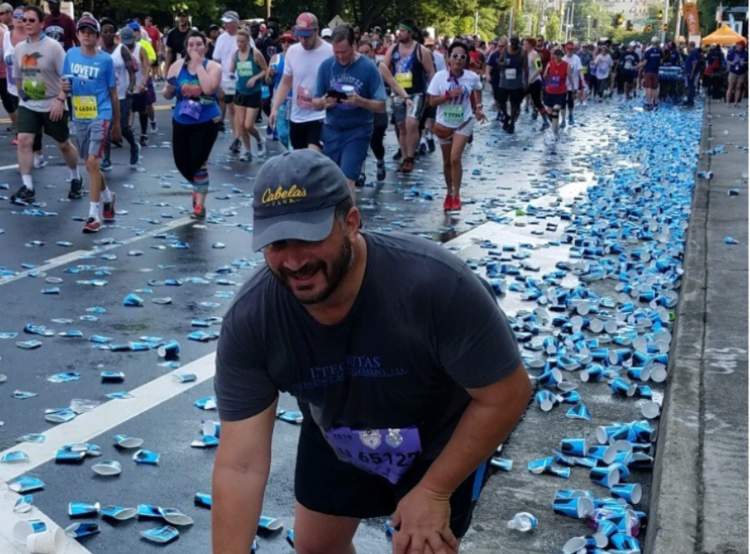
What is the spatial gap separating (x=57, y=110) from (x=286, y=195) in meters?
8.87

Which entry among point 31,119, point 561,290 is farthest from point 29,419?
point 31,119

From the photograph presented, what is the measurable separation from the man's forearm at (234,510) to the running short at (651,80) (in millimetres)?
31154

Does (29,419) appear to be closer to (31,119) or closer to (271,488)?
(271,488)

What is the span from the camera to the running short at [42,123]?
36.3 ft

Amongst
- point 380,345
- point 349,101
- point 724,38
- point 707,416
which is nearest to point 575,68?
point 349,101

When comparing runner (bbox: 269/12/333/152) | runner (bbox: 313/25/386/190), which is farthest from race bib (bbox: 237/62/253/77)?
runner (bbox: 313/25/386/190)

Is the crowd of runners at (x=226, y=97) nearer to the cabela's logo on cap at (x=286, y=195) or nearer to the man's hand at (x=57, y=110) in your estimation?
the man's hand at (x=57, y=110)

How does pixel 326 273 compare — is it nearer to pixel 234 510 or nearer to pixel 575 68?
pixel 234 510

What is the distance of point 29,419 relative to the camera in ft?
17.1

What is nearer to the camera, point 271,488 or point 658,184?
point 271,488

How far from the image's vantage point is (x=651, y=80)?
32188 mm

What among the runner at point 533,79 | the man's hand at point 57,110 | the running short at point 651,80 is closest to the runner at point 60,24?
the man's hand at point 57,110

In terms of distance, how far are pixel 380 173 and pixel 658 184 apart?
3594 mm

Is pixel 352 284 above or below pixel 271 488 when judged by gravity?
above
